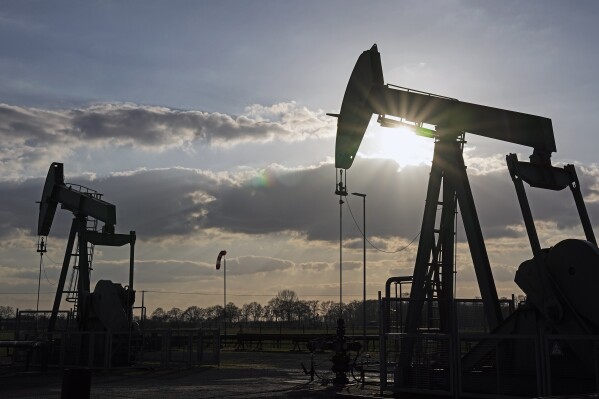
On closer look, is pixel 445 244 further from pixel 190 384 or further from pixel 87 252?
pixel 87 252

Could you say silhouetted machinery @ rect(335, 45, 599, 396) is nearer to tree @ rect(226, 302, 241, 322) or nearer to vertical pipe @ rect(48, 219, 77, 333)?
vertical pipe @ rect(48, 219, 77, 333)

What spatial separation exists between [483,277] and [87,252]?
700 inches

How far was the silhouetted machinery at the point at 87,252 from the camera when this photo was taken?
25.1 meters

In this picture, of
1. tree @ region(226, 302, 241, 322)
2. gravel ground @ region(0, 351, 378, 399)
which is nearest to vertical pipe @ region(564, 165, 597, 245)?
gravel ground @ region(0, 351, 378, 399)

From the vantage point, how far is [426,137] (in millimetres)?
15773

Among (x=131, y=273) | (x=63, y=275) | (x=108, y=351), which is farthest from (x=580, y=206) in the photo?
(x=63, y=275)

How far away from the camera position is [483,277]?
14305mm

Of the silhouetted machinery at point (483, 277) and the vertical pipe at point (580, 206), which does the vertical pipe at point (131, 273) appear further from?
the vertical pipe at point (580, 206)

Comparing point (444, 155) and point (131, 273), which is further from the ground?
point (444, 155)

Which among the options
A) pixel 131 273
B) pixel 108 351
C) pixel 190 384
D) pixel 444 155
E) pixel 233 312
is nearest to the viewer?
pixel 444 155

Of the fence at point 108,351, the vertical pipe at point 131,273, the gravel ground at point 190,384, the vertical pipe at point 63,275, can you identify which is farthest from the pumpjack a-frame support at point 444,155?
the vertical pipe at point 63,275

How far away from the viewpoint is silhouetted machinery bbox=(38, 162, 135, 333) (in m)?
25.1

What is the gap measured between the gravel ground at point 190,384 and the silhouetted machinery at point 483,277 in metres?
2.07

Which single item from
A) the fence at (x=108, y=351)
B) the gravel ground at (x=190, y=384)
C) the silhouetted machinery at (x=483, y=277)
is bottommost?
the gravel ground at (x=190, y=384)
